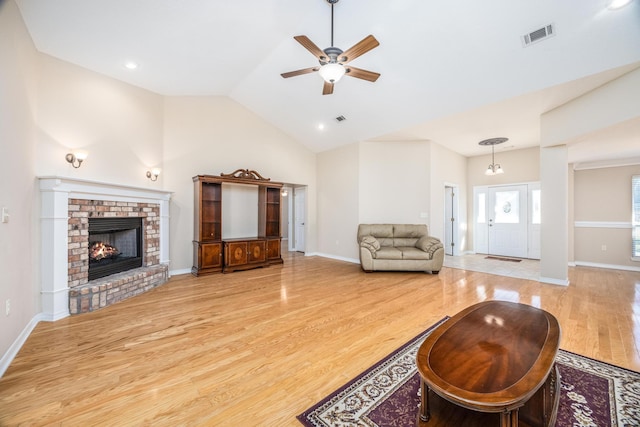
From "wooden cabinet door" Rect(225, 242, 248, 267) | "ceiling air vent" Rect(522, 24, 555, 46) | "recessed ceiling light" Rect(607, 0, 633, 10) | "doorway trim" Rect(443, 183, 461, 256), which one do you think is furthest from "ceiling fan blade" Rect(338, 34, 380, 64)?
"doorway trim" Rect(443, 183, 461, 256)

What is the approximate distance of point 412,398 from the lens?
1.72 meters

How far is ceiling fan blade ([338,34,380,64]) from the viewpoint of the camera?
2623 millimetres

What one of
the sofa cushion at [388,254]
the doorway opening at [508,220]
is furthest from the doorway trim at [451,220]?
the sofa cushion at [388,254]

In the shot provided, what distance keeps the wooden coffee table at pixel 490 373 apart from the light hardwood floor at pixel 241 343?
2.38 feet

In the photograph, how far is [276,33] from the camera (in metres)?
3.80

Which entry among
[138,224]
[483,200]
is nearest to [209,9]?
[138,224]

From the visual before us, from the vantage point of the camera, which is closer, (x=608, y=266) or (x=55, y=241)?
(x=55, y=241)

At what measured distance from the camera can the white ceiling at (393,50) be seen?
287 cm

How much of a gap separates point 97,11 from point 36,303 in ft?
10.7

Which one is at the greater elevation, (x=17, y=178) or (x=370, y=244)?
(x=17, y=178)

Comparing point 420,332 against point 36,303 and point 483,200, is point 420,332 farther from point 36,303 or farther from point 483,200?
point 483,200

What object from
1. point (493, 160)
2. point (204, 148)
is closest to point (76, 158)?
point (204, 148)

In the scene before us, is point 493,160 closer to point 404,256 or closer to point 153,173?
point 404,256

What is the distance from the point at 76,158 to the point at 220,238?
8.44 ft
